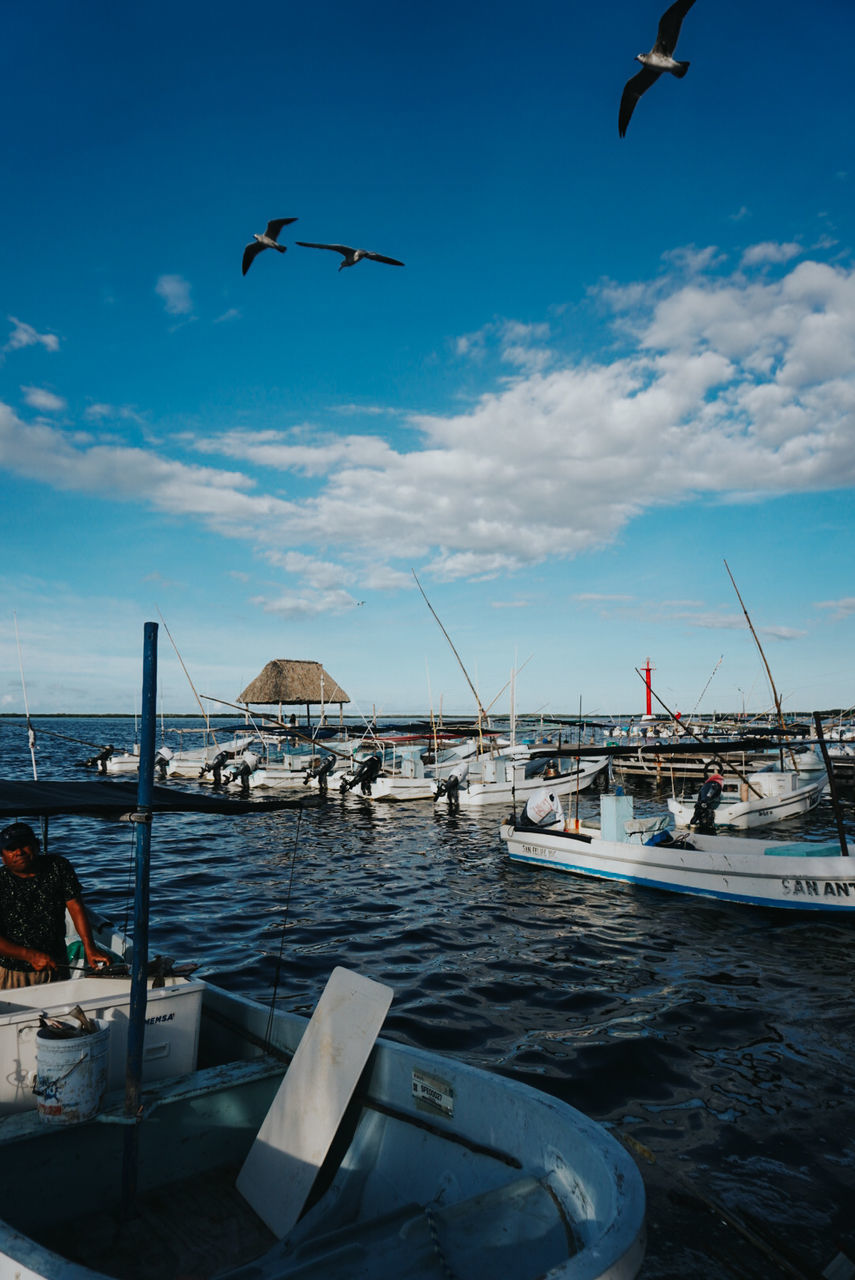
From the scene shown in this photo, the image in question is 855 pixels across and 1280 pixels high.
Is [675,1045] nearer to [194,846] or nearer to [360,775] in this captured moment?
[194,846]

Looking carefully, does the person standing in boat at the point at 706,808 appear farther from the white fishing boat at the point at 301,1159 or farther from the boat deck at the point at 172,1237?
the boat deck at the point at 172,1237

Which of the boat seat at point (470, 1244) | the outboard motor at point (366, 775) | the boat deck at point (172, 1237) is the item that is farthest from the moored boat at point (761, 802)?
the boat seat at point (470, 1244)

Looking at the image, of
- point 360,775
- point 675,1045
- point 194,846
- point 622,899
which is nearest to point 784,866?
point 622,899

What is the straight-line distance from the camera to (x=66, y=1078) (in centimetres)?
443

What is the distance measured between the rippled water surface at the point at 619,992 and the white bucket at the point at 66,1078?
156cm

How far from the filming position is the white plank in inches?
180

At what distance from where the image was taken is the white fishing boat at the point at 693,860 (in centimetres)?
1360

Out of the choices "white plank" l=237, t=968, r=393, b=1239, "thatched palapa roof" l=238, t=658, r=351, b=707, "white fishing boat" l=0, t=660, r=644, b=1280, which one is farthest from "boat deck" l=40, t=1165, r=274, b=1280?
"thatched palapa roof" l=238, t=658, r=351, b=707

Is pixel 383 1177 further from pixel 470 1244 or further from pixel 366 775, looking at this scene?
pixel 366 775

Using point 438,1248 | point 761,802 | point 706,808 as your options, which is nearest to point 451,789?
point 761,802

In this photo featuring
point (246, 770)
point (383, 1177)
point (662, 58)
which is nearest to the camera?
point (383, 1177)

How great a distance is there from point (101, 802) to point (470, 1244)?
458cm

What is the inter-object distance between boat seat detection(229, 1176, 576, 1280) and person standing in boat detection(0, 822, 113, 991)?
10.5 feet

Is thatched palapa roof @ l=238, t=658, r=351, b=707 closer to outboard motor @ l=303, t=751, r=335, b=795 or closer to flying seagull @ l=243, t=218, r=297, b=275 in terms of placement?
outboard motor @ l=303, t=751, r=335, b=795
